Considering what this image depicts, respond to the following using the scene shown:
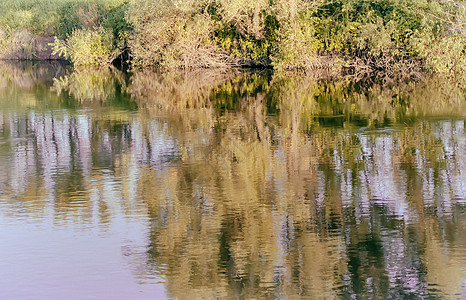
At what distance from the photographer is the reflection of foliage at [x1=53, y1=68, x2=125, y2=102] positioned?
22.7 metres

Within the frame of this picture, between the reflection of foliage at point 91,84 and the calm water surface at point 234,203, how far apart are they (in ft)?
14.1

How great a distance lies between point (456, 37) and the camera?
87.4ft

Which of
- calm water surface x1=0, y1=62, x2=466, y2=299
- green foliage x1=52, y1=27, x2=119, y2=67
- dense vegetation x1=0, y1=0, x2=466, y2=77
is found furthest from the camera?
green foliage x1=52, y1=27, x2=119, y2=67

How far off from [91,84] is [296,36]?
8.78 m

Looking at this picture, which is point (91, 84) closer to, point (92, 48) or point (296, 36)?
point (296, 36)

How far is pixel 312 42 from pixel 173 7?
6.25 metres

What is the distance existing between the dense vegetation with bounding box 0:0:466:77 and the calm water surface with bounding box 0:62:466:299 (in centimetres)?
1067

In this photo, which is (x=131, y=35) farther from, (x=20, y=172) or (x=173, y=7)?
(x=20, y=172)

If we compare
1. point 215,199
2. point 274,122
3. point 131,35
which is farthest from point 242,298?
point 131,35

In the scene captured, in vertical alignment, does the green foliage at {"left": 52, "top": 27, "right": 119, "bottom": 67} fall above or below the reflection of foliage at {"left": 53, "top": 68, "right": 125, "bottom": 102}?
above

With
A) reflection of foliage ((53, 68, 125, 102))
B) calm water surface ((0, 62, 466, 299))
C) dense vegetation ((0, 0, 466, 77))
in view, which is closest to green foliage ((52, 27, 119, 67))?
dense vegetation ((0, 0, 466, 77))

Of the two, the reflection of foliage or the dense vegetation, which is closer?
the reflection of foliage

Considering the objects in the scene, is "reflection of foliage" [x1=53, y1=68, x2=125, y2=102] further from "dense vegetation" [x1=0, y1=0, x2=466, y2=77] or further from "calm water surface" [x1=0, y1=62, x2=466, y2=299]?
"calm water surface" [x1=0, y1=62, x2=466, y2=299]

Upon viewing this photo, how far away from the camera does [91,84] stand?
26.9 metres
